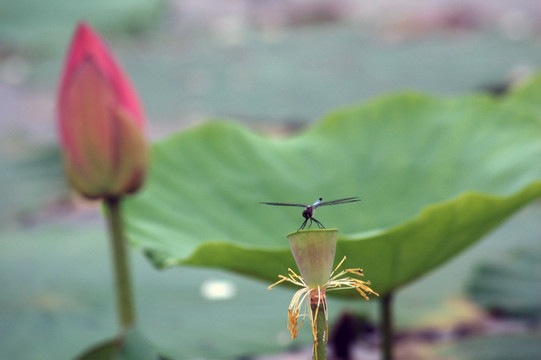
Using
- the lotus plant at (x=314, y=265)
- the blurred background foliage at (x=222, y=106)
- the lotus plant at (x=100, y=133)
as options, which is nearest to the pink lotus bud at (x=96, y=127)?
the lotus plant at (x=100, y=133)

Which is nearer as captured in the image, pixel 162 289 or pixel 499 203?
pixel 499 203

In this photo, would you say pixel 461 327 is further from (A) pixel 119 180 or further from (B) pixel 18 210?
(B) pixel 18 210

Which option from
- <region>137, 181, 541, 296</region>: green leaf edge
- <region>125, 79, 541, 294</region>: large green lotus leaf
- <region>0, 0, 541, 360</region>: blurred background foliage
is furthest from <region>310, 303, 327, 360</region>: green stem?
<region>0, 0, 541, 360</region>: blurred background foliage

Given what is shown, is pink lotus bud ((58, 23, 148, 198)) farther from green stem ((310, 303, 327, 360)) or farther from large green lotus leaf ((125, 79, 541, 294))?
green stem ((310, 303, 327, 360))

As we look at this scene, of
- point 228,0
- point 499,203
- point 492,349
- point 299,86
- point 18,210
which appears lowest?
point 492,349

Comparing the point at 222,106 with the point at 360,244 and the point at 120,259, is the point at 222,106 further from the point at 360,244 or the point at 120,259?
the point at 360,244

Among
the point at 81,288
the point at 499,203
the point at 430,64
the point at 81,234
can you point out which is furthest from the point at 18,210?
the point at 430,64
